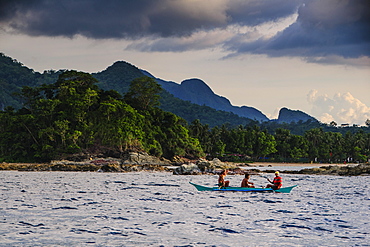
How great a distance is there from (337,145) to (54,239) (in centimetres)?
13267

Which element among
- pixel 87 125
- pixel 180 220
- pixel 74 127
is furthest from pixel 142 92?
pixel 180 220

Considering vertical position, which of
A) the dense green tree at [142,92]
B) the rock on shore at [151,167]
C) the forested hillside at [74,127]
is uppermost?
the dense green tree at [142,92]

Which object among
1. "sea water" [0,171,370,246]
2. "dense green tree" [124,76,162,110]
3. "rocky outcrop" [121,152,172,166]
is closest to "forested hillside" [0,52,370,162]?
"dense green tree" [124,76,162,110]

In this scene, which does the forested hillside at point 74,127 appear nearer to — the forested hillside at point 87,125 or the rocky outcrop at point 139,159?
the forested hillside at point 87,125

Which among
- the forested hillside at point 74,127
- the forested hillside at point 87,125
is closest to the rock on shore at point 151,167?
the forested hillside at point 87,125

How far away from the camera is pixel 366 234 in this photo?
50.5ft

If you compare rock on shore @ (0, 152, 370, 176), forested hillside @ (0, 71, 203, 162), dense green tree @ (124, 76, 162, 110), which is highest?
dense green tree @ (124, 76, 162, 110)

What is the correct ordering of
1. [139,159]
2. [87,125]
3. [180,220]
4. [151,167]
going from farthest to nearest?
[87,125] < [139,159] < [151,167] < [180,220]

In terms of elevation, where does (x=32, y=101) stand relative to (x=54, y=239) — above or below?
above

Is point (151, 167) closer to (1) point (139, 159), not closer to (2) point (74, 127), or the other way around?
(1) point (139, 159)

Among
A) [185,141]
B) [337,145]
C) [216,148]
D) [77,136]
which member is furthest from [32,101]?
[337,145]

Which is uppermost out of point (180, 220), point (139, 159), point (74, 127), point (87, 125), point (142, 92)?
point (142, 92)

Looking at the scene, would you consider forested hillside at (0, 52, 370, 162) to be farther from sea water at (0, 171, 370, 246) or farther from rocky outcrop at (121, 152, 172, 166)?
sea water at (0, 171, 370, 246)

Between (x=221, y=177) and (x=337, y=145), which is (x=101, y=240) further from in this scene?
(x=337, y=145)
